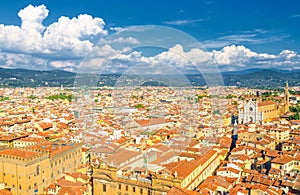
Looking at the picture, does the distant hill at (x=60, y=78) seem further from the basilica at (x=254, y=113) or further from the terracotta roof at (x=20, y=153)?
the terracotta roof at (x=20, y=153)

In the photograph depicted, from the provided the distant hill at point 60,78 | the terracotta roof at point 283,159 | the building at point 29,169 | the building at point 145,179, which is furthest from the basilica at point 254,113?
the distant hill at point 60,78

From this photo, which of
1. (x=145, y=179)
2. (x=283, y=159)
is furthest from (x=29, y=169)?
(x=283, y=159)

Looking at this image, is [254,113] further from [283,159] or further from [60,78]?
[60,78]

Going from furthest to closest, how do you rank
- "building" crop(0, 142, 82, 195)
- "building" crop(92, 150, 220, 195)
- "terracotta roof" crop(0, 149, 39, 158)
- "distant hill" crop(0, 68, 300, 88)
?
"distant hill" crop(0, 68, 300, 88)
"terracotta roof" crop(0, 149, 39, 158)
"building" crop(0, 142, 82, 195)
"building" crop(92, 150, 220, 195)

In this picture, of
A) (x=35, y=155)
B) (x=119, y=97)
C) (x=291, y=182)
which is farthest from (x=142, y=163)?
(x=119, y=97)

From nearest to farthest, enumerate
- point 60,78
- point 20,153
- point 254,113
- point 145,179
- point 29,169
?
1. point 145,179
2. point 29,169
3. point 20,153
4. point 254,113
5. point 60,78

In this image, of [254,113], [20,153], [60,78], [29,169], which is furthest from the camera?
[60,78]

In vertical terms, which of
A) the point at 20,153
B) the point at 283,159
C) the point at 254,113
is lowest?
the point at 283,159

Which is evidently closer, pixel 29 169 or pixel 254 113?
pixel 29 169

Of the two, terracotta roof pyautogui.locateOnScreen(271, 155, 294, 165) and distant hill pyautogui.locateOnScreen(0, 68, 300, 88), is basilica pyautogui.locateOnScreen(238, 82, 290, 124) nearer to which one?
terracotta roof pyautogui.locateOnScreen(271, 155, 294, 165)

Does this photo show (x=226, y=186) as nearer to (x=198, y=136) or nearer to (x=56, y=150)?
(x=198, y=136)

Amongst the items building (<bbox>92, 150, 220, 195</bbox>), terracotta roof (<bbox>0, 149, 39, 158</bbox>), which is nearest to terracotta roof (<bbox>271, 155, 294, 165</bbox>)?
building (<bbox>92, 150, 220, 195</bbox>)
